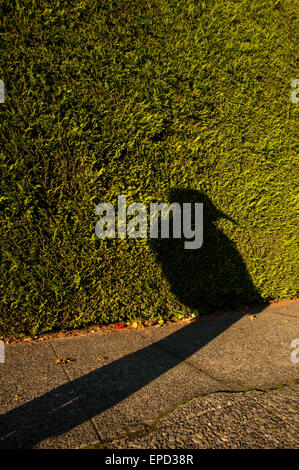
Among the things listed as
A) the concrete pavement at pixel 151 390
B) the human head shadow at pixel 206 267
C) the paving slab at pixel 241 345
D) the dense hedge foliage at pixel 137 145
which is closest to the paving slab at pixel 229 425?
the concrete pavement at pixel 151 390

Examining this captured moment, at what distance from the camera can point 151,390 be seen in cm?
240

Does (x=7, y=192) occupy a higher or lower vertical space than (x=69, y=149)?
lower

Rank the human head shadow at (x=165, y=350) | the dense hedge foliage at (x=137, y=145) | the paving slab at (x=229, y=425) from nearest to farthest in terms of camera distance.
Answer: the paving slab at (x=229, y=425), the human head shadow at (x=165, y=350), the dense hedge foliage at (x=137, y=145)

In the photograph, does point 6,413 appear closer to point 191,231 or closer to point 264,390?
point 264,390

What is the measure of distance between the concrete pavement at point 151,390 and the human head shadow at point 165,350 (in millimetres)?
10

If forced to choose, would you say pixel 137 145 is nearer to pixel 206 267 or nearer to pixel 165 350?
pixel 206 267

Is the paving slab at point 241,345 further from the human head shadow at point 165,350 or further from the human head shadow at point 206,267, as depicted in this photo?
the human head shadow at point 206,267

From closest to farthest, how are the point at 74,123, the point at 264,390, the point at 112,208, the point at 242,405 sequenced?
1. the point at 242,405
2. the point at 264,390
3. the point at 74,123
4. the point at 112,208

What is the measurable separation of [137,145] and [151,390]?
9.03 ft

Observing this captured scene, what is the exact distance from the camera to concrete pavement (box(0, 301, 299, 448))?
188 centimetres

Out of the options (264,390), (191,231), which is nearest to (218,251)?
(191,231)

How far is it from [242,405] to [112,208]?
2.44 meters

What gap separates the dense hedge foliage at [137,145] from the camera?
10.6ft
